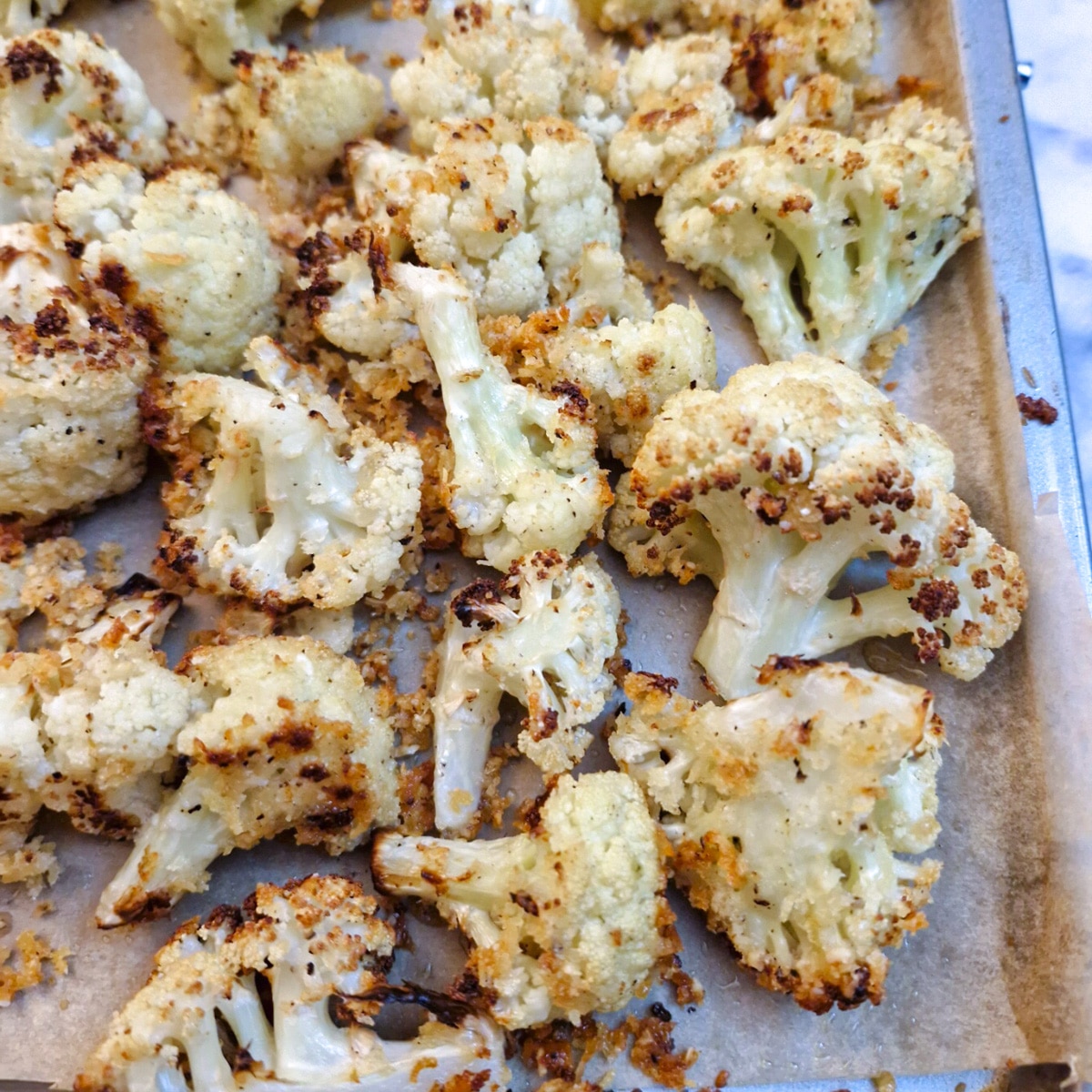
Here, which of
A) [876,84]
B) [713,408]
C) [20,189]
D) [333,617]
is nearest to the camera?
[713,408]

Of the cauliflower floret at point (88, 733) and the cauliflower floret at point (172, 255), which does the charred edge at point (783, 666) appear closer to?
the cauliflower floret at point (88, 733)

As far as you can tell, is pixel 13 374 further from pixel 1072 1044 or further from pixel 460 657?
pixel 1072 1044

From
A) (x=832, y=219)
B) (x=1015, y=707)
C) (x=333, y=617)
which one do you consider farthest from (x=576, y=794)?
(x=832, y=219)

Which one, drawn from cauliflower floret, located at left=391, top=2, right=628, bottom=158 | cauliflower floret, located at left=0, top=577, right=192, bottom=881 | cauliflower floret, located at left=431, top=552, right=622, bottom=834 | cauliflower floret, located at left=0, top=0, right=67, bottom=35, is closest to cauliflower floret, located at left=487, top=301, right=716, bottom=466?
cauliflower floret, located at left=431, top=552, right=622, bottom=834

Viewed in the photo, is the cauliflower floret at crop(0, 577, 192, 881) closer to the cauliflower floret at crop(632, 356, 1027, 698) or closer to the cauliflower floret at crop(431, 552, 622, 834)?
the cauliflower floret at crop(431, 552, 622, 834)

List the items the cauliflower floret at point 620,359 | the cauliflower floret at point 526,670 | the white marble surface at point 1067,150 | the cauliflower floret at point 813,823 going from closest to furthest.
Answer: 1. the cauliflower floret at point 813,823
2. the cauliflower floret at point 526,670
3. the cauliflower floret at point 620,359
4. the white marble surface at point 1067,150

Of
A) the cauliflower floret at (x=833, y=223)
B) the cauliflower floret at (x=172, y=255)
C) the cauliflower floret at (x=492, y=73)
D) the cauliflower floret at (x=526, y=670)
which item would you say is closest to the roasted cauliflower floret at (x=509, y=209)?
the cauliflower floret at (x=492, y=73)
